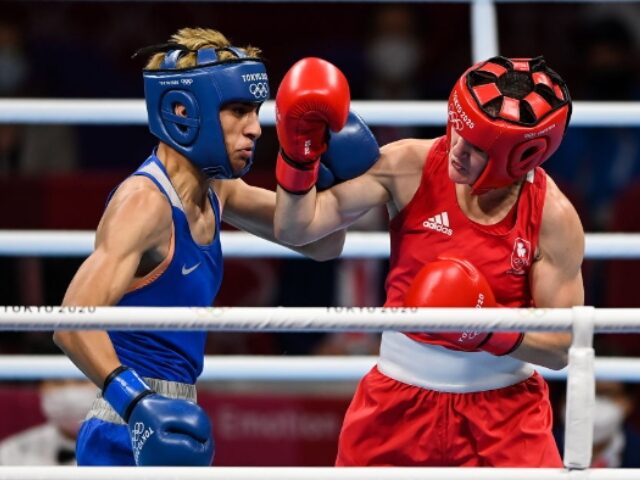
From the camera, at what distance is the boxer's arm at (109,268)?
2502 millimetres

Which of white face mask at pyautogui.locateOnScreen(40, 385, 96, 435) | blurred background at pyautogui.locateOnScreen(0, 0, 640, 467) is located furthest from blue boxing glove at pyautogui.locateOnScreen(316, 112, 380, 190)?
white face mask at pyautogui.locateOnScreen(40, 385, 96, 435)

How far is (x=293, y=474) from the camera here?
7.20 ft

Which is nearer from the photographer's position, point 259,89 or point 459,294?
point 459,294

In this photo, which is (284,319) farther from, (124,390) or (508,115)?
(508,115)

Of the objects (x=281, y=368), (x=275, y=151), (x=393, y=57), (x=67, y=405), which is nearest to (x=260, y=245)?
(x=281, y=368)

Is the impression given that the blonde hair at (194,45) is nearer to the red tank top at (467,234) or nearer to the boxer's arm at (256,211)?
the boxer's arm at (256,211)

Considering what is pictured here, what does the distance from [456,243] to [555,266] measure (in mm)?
208

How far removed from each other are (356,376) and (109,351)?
1.14 metres

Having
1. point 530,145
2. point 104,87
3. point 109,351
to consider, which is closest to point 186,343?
point 109,351

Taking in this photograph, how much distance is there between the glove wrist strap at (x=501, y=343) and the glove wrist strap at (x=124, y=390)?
65 cm

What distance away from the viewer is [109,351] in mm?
2510

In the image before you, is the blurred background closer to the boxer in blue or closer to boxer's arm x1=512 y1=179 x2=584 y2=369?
the boxer in blue

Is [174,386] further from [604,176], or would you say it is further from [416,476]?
[604,176]

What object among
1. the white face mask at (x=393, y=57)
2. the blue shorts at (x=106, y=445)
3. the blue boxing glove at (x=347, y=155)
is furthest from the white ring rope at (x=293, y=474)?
the white face mask at (x=393, y=57)
